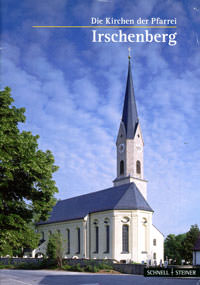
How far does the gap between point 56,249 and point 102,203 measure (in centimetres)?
1797

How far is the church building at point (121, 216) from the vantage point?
50.4m

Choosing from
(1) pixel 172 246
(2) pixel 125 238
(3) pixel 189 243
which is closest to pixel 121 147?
(2) pixel 125 238

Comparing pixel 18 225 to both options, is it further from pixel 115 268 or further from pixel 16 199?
pixel 115 268

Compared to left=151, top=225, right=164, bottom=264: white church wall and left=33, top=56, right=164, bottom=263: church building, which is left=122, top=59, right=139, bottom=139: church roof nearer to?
left=33, top=56, right=164, bottom=263: church building

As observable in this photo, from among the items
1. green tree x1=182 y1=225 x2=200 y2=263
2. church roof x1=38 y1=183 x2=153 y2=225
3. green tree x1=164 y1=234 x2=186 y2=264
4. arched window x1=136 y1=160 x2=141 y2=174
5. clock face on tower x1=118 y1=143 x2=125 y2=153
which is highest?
clock face on tower x1=118 y1=143 x2=125 y2=153

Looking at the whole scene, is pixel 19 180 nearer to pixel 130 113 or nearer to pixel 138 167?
pixel 138 167

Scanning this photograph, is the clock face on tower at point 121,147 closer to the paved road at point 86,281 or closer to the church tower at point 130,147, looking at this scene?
the church tower at point 130,147

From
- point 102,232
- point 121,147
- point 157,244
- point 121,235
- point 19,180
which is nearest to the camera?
point 19,180

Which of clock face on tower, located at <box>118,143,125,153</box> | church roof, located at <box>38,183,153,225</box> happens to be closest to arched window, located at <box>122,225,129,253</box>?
church roof, located at <box>38,183,153,225</box>

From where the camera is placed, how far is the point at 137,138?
209ft

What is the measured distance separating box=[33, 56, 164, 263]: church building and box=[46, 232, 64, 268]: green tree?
11.8m

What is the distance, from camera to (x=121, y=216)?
51094mm

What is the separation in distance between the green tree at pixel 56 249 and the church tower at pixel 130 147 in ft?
72.5

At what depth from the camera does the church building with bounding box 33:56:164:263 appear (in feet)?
165
